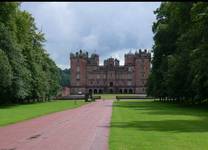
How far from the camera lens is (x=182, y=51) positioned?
201ft

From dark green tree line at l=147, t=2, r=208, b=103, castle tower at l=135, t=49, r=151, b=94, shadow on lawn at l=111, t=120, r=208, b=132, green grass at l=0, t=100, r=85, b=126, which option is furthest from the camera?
castle tower at l=135, t=49, r=151, b=94

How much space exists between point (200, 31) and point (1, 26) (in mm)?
26327

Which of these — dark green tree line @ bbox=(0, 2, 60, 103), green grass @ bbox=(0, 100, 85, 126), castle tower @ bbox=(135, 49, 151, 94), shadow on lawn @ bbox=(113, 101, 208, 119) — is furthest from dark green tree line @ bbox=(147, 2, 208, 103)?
castle tower @ bbox=(135, 49, 151, 94)

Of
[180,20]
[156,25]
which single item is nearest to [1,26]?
[180,20]

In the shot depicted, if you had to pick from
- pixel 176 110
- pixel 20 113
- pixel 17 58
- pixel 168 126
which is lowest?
pixel 168 126

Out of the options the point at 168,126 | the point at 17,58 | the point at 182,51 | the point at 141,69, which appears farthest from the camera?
the point at 141,69

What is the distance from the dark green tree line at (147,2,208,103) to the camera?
145ft

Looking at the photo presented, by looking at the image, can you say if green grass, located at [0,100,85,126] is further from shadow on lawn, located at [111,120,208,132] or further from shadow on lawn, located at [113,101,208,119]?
shadow on lawn, located at [113,101,208,119]

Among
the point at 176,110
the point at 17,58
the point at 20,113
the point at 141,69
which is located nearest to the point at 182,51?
the point at 176,110

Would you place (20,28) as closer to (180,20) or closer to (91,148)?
(180,20)

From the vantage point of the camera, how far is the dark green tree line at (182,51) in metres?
44.2

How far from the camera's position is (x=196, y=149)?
16297 millimetres

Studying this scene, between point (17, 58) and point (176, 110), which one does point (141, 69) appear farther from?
point (176, 110)

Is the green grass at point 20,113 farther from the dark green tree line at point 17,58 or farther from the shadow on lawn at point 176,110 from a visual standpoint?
the shadow on lawn at point 176,110
